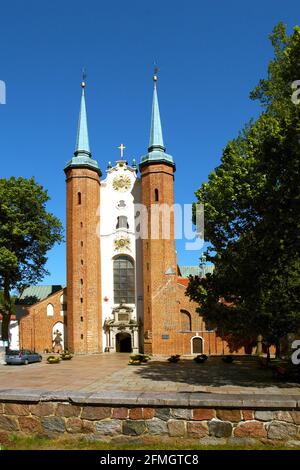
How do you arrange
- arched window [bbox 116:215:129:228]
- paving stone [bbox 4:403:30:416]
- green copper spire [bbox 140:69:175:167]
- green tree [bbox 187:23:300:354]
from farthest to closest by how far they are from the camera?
1. arched window [bbox 116:215:129:228]
2. green copper spire [bbox 140:69:175:167]
3. green tree [bbox 187:23:300:354]
4. paving stone [bbox 4:403:30:416]

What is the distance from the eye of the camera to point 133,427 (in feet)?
18.6

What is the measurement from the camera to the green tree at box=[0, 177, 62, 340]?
122ft

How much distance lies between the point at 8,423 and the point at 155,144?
131ft

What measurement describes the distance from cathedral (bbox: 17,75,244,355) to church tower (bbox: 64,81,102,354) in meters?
0.09

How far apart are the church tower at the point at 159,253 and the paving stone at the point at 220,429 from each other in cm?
3272

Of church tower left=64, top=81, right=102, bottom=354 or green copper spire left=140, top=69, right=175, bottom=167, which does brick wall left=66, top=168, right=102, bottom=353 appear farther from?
green copper spire left=140, top=69, right=175, bottom=167

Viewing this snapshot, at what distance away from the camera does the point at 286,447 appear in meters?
5.37

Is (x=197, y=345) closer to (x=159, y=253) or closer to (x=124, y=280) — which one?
(x=159, y=253)

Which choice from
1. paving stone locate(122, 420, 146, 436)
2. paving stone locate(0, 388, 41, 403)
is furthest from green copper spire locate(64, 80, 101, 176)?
paving stone locate(122, 420, 146, 436)

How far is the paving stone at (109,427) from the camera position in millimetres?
5684

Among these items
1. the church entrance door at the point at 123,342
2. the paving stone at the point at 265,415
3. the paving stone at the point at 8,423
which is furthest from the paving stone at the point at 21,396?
the church entrance door at the point at 123,342
